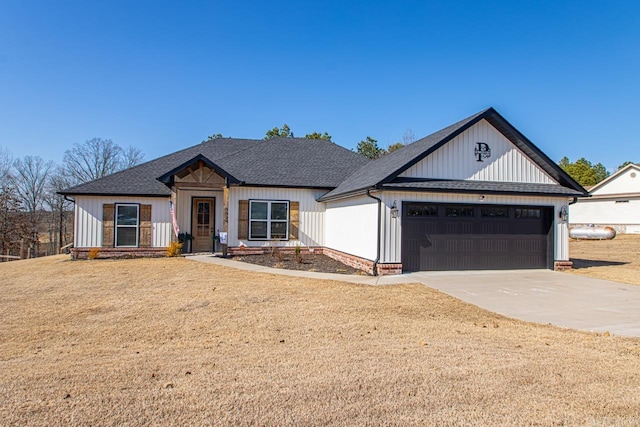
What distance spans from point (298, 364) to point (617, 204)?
1336 inches

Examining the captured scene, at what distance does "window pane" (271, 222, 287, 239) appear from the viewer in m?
16.4

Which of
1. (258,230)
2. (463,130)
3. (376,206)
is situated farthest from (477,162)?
(258,230)

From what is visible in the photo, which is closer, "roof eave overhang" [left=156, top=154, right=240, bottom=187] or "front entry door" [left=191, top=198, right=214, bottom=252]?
"roof eave overhang" [left=156, top=154, right=240, bottom=187]

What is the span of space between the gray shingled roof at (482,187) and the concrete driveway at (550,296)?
8.68 ft

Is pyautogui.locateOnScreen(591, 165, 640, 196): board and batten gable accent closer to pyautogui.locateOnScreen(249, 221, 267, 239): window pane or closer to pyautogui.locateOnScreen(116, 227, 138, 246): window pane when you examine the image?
pyautogui.locateOnScreen(249, 221, 267, 239): window pane

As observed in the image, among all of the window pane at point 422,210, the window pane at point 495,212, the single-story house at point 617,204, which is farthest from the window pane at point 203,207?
the single-story house at point 617,204

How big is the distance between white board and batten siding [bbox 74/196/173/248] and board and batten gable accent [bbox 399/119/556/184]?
399 inches

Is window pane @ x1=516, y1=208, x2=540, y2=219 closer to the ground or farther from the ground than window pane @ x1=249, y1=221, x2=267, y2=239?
farther from the ground

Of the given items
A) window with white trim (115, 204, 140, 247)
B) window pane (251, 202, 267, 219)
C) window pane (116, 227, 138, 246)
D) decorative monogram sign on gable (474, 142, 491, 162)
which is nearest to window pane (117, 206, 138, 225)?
window with white trim (115, 204, 140, 247)

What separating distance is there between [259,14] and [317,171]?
7.21 m

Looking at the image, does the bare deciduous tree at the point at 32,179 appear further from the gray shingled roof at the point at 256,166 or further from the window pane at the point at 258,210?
the window pane at the point at 258,210

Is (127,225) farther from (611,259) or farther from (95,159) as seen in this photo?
(95,159)

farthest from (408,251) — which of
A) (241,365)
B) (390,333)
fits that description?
(241,365)

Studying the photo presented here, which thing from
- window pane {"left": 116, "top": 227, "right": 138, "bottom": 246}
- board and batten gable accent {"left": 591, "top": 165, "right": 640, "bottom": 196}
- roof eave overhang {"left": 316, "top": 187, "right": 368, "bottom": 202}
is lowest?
window pane {"left": 116, "top": 227, "right": 138, "bottom": 246}
